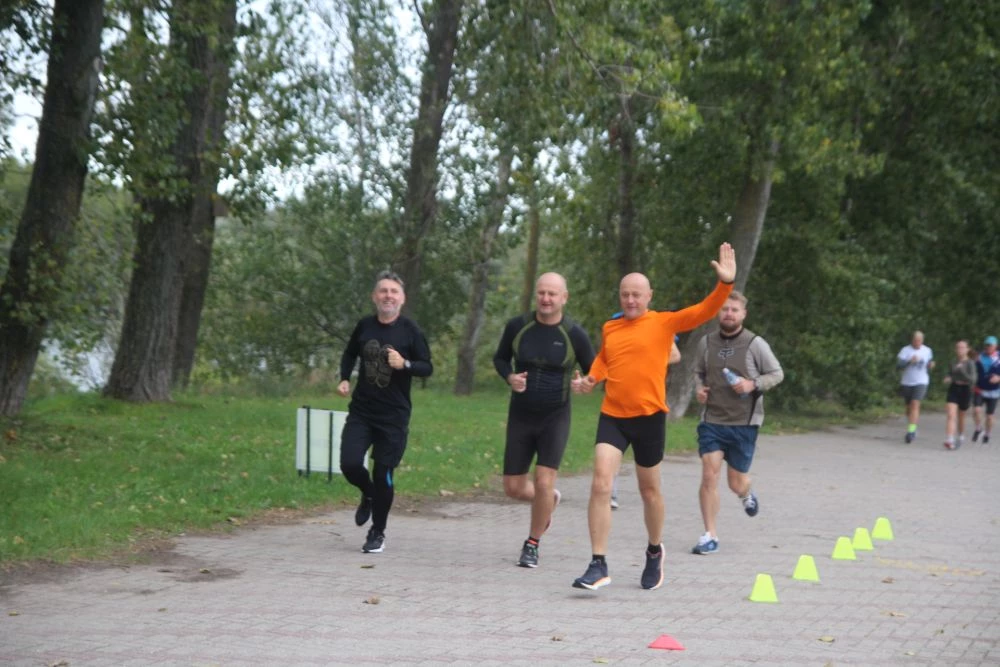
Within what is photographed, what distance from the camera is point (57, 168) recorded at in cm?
1438

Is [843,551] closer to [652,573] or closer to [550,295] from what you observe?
[652,573]

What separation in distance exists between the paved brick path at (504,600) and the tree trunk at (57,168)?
495cm

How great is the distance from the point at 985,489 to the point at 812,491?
2.36 metres

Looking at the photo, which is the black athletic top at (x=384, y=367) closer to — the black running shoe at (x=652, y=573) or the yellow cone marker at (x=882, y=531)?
the black running shoe at (x=652, y=573)

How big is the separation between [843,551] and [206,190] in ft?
33.8

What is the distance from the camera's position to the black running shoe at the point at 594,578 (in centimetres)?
820

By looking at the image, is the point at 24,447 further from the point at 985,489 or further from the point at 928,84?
the point at 928,84

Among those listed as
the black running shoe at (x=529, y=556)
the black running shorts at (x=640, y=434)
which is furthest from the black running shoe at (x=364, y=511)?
the black running shorts at (x=640, y=434)

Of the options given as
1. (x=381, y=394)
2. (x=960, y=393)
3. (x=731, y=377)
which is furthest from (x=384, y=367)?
(x=960, y=393)

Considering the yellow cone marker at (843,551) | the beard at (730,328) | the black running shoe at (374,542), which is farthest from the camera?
the beard at (730,328)

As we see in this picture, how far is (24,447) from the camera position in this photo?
1329 centimetres

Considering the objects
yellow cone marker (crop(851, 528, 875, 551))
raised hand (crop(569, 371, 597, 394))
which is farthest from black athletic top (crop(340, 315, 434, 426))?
yellow cone marker (crop(851, 528, 875, 551))

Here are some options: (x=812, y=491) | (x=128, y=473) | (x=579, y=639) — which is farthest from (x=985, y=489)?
(x=579, y=639)

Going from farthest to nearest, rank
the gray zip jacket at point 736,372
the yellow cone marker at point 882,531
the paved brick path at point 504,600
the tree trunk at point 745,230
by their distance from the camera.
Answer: the tree trunk at point 745,230
the yellow cone marker at point 882,531
the gray zip jacket at point 736,372
the paved brick path at point 504,600
